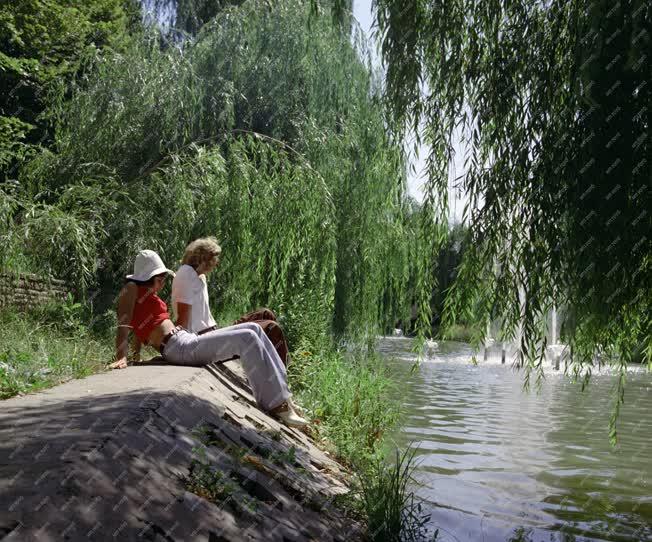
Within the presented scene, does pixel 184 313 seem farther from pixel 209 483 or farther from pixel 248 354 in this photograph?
pixel 209 483

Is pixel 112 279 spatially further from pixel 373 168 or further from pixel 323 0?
pixel 323 0

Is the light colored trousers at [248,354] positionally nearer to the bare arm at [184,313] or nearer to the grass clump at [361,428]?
the bare arm at [184,313]

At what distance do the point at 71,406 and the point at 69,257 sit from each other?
20.4 feet

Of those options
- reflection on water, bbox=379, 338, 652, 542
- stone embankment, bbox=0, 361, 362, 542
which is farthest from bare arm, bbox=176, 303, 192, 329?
reflection on water, bbox=379, 338, 652, 542

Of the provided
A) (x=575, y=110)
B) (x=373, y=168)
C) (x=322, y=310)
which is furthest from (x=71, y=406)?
(x=373, y=168)

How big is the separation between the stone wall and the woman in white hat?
3447 mm

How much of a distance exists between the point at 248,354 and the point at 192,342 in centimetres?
60

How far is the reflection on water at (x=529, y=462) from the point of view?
7021 millimetres

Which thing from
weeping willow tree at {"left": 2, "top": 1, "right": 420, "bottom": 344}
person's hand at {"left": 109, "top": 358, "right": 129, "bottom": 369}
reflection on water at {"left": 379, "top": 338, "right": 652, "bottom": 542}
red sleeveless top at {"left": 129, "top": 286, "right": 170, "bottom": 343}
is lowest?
reflection on water at {"left": 379, "top": 338, "right": 652, "bottom": 542}

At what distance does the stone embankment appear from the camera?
9.91ft

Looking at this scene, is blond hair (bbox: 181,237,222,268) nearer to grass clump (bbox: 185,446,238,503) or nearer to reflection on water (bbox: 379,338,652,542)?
reflection on water (bbox: 379,338,652,542)

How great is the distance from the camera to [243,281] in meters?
11.6

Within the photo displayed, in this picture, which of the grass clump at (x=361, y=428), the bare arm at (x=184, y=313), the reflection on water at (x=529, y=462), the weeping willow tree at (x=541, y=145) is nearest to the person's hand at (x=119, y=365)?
the bare arm at (x=184, y=313)

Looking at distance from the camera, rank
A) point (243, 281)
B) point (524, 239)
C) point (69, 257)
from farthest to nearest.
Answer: point (243, 281) < point (69, 257) < point (524, 239)
